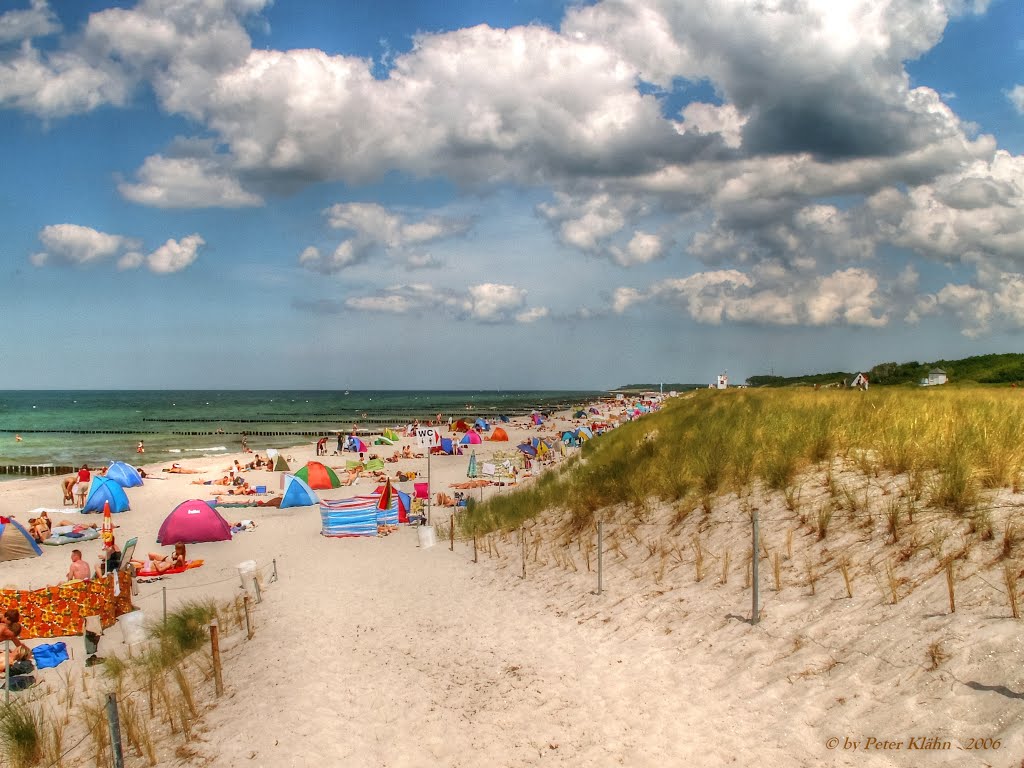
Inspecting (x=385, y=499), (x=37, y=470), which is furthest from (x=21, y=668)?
(x=37, y=470)

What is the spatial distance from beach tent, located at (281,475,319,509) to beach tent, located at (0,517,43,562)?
824 centimetres

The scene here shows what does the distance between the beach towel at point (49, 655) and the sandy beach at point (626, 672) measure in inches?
19.1

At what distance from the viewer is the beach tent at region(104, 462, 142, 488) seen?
93.7ft

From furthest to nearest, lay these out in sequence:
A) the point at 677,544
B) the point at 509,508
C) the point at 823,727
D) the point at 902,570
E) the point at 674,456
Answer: the point at 509,508, the point at 674,456, the point at 677,544, the point at 902,570, the point at 823,727

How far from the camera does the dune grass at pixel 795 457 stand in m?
8.34

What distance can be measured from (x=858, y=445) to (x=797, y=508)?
6.76 ft

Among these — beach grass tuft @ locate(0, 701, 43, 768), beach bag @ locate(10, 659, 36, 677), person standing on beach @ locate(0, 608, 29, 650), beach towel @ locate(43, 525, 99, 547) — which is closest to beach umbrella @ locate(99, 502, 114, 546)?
beach towel @ locate(43, 525, 99, 547)

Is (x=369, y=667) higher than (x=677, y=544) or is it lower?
lower

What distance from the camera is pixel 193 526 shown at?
60.5 ft

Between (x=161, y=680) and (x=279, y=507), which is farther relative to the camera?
(x=279, y=507)

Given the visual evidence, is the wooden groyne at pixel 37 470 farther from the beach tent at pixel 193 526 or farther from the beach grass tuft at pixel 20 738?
the beach grass tuft at pixel 20 738

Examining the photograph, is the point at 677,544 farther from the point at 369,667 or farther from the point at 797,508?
the point at 369,667

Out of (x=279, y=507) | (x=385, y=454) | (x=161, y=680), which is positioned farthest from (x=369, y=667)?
(x=385, y=454)

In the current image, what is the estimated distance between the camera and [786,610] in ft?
24.5
